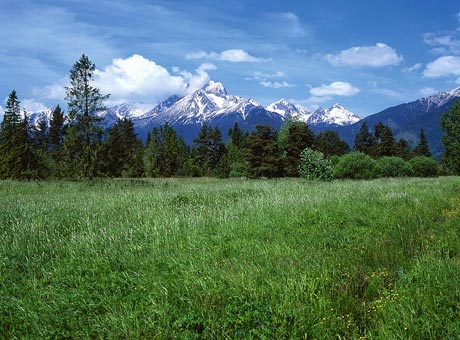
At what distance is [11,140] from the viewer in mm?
53375

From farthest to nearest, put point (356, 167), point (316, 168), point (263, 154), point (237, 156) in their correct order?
1. point (237, 156)
2. point (263, 154)
3. point (356, 167)
4. point (316, 168)

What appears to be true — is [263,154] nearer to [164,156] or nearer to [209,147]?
[164,156]

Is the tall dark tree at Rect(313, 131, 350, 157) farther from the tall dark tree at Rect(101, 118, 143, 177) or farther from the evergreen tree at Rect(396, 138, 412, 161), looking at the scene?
the tall dark tree at Rect(101, 118, 143, 177)

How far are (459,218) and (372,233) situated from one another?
2425 mm

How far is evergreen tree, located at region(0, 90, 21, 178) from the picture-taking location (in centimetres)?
5109

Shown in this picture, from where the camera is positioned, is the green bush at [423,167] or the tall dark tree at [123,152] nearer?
the green bush at [423,167]

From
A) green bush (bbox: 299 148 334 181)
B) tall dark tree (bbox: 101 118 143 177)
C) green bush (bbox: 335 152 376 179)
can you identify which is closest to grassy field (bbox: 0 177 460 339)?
green bush (bbox: 299 148 334 181)

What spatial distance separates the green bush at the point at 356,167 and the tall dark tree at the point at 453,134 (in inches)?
866

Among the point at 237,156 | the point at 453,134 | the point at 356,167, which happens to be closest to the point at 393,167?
the point at 453,134

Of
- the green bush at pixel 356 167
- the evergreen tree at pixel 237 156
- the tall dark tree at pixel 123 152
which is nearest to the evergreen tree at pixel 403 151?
the evergreen tree at pixel 237 156

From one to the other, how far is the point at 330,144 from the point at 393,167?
5087 cm

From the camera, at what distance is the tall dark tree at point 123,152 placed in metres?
78.2

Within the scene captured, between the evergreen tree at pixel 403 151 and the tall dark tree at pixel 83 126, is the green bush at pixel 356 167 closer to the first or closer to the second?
the tall dark tree at pixel 83 126

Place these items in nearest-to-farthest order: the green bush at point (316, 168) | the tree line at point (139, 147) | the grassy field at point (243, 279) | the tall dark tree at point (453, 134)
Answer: the grassy field at point (243, 279) < the green bush at point (316, 168) < the tree line at point (139, 147) < the tall dark tree at point (453, 134)
